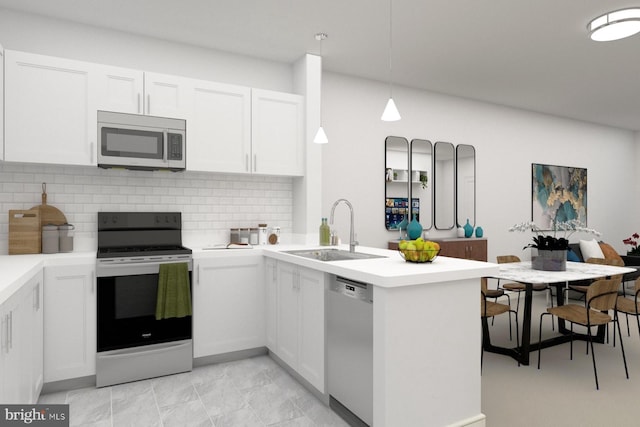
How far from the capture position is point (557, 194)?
7.00 metres

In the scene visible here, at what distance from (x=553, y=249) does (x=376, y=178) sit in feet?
6.93

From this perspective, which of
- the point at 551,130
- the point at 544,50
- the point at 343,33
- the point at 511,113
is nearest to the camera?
the point at 343,33

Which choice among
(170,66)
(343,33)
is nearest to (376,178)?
(343,33)

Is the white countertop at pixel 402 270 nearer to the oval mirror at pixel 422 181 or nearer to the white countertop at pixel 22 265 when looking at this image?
the white countertop at pixel 22 265

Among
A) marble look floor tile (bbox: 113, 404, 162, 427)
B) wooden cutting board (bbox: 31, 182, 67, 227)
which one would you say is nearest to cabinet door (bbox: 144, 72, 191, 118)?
wooden cutting board (bbox: 31, 182, 67, 227)

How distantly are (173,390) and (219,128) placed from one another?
7.44ft

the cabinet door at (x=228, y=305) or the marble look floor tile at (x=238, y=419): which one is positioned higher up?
the cabinet door at (x=228, y=305)

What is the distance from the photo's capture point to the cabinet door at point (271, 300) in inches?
138

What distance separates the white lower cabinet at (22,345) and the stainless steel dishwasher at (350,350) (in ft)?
5.66

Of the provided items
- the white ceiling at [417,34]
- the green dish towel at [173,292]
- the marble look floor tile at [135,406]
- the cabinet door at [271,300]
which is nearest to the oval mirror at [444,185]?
the white ceiling at [417,34]

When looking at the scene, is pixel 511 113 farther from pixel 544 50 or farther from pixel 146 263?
pixel 146 263

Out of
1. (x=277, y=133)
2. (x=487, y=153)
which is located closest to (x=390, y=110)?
(x=277, y=133)

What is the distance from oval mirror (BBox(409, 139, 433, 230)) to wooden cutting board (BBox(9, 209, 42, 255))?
4.10 meters

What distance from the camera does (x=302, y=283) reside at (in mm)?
3033
